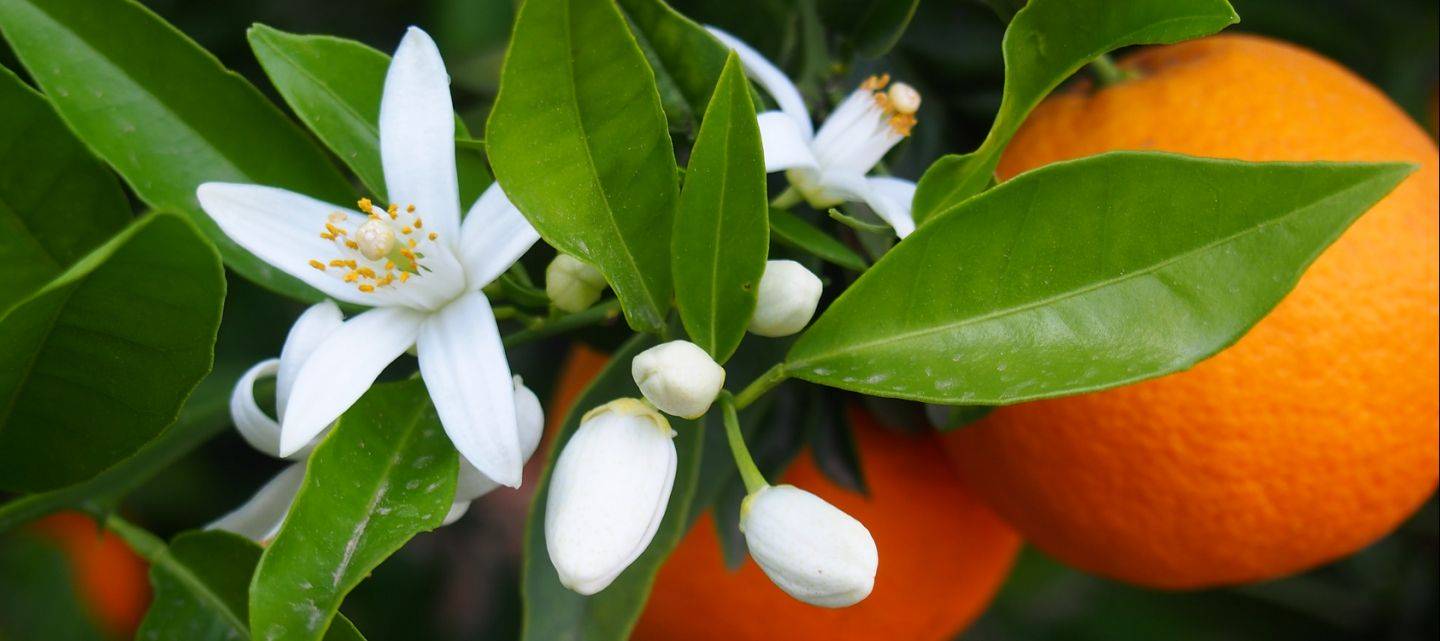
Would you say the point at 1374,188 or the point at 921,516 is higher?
the point at 1374,188

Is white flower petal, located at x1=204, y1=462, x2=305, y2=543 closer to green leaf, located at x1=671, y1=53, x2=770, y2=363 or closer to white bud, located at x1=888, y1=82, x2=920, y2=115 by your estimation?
green leaf, located at x1=671, y1=53, x2=770, y2=363

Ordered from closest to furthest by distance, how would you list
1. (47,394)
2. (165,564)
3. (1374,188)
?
1. (1374,188)
2. (47,394)
3. (165,564)

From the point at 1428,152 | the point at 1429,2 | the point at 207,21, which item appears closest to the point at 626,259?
the point at 1428,152

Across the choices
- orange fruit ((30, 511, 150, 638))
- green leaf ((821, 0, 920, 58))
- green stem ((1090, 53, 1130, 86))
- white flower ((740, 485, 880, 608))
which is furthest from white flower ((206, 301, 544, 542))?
orange fruit ((30, 511, 150, 638))

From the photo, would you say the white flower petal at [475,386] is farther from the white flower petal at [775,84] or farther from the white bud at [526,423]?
the white flower petal at [775,84]

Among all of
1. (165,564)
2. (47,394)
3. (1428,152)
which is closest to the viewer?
(47,394)

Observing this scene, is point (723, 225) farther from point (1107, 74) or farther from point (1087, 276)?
point (1107, 74)

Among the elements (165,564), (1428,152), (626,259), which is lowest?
(165,564)

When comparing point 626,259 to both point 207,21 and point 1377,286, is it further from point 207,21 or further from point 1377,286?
point 207,21
